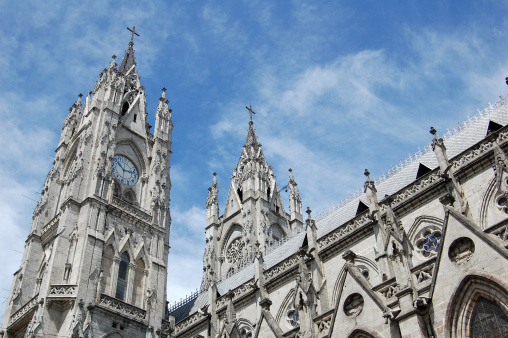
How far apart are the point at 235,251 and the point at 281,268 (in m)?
17.1

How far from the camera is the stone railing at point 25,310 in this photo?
78.2 ft

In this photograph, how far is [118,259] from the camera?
26031 millimetres

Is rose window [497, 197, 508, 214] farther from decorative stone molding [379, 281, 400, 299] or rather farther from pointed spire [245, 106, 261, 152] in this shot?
pointed spire [245, 106, 261, 152]

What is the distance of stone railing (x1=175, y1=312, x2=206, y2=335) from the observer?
26016 mm

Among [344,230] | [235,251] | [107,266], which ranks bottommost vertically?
[344,230]

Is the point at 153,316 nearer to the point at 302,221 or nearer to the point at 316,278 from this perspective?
the point at 316,278

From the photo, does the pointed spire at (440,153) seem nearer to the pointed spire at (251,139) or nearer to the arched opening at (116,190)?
the arched opening at (116,190)

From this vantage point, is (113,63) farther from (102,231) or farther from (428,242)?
(428,242)

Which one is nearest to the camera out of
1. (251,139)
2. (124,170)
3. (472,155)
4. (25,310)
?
(472,155)

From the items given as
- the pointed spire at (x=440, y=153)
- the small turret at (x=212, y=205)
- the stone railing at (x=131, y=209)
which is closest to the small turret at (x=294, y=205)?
the small turret at (x=212, y=205)

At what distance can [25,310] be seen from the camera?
24.4 metres

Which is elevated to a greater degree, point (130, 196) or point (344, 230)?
point (130, 196)

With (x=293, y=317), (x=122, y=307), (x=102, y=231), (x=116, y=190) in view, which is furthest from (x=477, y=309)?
(x=116, y=190)

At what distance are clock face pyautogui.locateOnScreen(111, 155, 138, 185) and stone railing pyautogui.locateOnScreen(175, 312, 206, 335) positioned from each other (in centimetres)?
835
